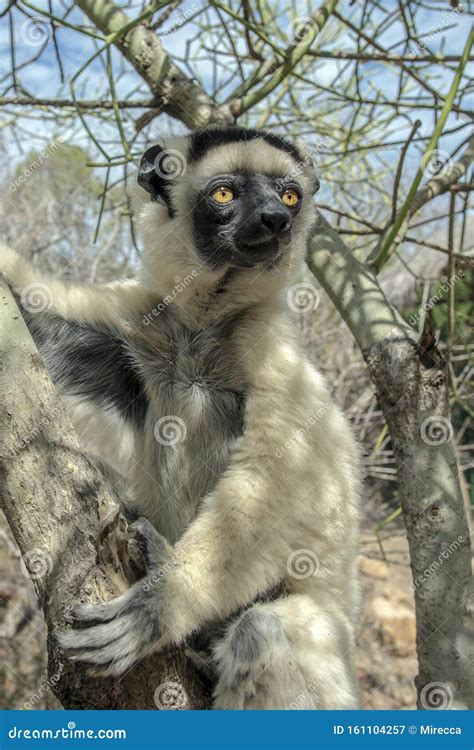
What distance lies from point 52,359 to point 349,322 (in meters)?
1.62

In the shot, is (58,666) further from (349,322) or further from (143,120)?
(143,120)

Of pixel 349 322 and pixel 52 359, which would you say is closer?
pixel 52 359

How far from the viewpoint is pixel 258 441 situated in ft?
9.87

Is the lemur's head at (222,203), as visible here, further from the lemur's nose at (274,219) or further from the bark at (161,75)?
the bark at (161,75)

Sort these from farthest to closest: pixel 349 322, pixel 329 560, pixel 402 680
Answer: pixel 402 680
pixel 349 322
pixel 329 560

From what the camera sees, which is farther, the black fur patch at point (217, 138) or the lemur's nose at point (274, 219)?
the black fur patch at point (217, 138)

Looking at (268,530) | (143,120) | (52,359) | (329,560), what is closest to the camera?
(268,530)

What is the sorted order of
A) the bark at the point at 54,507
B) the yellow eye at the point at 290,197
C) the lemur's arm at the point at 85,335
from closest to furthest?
1. the bark at the point at 54,507
2. the lemur's arm at the point at 85,335
3. the yellow eye at the point at 290,197

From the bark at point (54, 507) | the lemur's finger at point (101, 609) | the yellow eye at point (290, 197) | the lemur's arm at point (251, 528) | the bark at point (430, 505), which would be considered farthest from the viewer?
the yellow eye at point (290, 197)

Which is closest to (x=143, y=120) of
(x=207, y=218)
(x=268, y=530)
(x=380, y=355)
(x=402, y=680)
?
(x=207, y=218)

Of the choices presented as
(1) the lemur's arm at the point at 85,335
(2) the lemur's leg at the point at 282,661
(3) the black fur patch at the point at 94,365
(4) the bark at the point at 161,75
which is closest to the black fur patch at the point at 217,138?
(4) the bark at the point at 161,75

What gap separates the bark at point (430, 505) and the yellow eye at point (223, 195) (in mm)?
1057

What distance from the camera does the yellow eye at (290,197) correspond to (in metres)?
3.72

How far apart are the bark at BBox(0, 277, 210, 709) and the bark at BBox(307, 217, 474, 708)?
1.55 m
